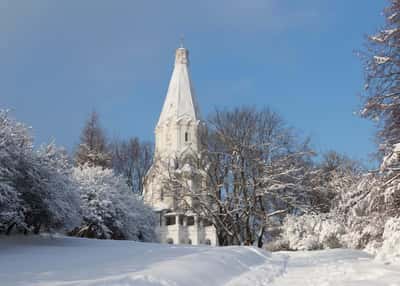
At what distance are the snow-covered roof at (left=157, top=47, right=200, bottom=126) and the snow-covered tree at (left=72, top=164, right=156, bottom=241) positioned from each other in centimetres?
2278

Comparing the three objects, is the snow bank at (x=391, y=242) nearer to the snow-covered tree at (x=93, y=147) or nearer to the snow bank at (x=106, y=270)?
the snow bank at (x=106, y=270)

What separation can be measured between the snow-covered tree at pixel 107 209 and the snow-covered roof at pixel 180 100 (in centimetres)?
2278

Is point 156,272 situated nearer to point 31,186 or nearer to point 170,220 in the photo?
point 31,186

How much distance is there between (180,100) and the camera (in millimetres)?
51719

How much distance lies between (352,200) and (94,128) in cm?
3173

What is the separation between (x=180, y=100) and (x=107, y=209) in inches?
1096

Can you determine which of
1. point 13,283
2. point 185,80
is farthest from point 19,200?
point 185,80

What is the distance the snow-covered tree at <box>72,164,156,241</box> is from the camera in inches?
982

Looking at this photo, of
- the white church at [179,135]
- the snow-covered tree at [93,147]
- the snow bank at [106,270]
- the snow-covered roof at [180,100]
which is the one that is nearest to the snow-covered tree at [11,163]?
the snow bank at [106,270]

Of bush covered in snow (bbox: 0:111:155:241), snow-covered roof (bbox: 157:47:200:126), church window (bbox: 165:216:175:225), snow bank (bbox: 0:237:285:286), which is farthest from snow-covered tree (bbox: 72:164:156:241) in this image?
snow-covered roof (bbox: 157:47:200:126)

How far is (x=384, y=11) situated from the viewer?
12.5m

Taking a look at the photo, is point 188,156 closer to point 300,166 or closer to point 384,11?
point 300,166

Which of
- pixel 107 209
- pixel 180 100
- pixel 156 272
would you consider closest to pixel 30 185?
pixel 156 272

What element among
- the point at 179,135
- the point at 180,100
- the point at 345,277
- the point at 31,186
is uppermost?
the point at 180,100
